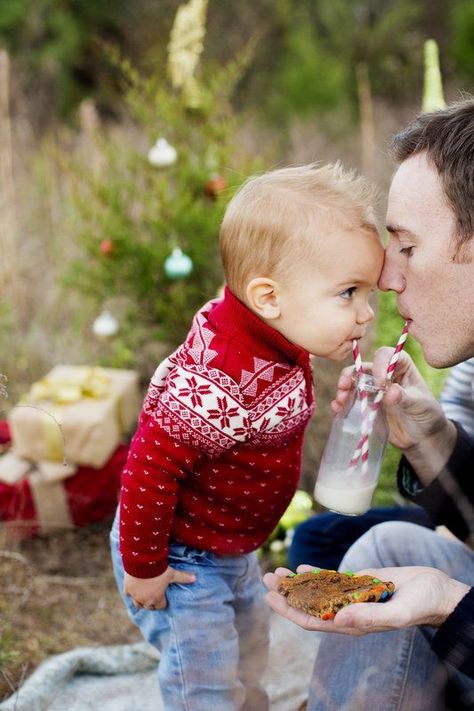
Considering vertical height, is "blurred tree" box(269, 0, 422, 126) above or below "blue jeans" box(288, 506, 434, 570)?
above

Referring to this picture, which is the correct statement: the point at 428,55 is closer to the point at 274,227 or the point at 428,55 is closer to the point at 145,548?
the point at 274,227

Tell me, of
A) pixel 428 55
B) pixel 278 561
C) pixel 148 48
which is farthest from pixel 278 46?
pixel 278 561

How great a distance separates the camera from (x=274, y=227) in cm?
150

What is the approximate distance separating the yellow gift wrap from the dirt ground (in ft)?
1.11

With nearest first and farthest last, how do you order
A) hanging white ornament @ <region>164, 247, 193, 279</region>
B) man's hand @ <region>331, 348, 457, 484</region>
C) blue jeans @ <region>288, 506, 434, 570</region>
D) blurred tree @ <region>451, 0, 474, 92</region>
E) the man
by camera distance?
the man, man's hand @ <region>331, 348, 457, 484</region>, blue jeans @ <region>288, 506, 434, 570</region>, hanging white ornament @ <region>164, 247, 193, 279</region>, blurred tree @ <region>451, 0, 474, 92</region>

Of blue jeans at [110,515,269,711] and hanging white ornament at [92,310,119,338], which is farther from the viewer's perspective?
hanging white ornament at [92,310,119,338]

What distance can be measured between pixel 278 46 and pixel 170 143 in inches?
319

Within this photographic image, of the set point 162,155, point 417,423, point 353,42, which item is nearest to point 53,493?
point 162,155

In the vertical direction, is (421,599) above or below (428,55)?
below

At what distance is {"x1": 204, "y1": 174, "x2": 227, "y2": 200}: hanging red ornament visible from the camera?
3662mm

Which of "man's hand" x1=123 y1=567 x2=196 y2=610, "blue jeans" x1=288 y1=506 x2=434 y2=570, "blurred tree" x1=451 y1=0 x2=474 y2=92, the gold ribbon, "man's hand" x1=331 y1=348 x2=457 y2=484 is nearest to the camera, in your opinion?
"man's hand" x1=123 y1=567 x2=196 y2=610

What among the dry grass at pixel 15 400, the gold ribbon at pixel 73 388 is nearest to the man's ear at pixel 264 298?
the dry grass at pixel 15 400

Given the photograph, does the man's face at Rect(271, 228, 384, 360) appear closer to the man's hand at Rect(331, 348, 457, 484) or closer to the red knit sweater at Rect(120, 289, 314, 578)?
the red knit sweater at Rect(120, 289, 314, 578)

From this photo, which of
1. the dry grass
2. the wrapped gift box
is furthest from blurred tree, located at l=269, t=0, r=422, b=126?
the wrapped gift box
